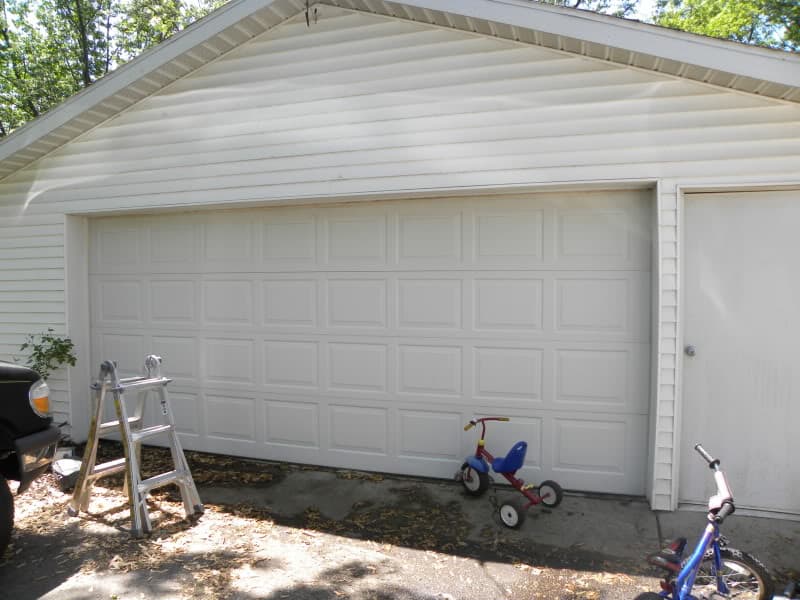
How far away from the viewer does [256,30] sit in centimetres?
493

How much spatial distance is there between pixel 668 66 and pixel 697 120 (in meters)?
0.43

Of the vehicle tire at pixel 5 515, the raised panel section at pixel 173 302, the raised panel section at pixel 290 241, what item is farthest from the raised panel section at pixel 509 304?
the vehicle tire at pixel 5 515

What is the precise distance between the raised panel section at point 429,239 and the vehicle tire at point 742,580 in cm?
281

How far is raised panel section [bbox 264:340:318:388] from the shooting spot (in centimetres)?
519

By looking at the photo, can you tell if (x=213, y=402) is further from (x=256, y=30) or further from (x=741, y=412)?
(x=741, y=412)

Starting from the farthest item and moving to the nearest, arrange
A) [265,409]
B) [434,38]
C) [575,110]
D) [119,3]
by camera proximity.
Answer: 1. [119,3]
2. [265,409]
3. [434,38]
4. [575,110]

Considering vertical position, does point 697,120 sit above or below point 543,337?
above

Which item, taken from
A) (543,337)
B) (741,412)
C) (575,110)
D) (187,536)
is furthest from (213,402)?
(741,412)

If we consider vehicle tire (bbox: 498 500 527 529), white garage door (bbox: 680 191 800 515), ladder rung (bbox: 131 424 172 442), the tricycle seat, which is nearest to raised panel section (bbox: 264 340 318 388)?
ladder rung (bbox: 131 424 172 442)

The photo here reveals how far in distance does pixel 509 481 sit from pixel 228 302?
314cm

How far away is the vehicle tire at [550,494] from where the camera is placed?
404 cm

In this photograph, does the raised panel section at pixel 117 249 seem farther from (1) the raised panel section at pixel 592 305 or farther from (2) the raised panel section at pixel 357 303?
(1) the raised panel section at pixel 592 305

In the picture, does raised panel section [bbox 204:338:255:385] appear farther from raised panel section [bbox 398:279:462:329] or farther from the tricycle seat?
the tricycle seat

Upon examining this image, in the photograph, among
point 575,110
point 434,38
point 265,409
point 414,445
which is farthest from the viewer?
point 265,409
